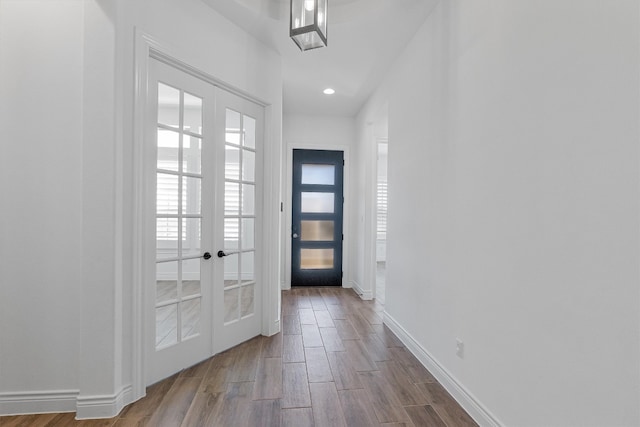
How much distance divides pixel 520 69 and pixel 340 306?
3.30m

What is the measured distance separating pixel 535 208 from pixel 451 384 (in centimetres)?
136

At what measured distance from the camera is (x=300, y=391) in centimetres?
215

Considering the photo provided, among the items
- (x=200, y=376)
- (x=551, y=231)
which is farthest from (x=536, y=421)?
(x=200, y=376)

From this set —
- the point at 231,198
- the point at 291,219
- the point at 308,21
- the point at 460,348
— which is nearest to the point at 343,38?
the point at 308,21

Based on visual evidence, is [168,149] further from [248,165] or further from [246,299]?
[246,299]

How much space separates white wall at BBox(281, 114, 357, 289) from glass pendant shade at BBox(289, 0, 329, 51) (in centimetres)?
314

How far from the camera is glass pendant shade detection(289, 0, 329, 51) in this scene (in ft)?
6.12

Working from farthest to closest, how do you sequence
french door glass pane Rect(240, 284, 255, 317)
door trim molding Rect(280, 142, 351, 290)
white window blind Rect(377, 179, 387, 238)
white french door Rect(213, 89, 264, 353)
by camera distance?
1. white window blind Rect(377, 179, 387, 238)
2. door trim molding Rect(280, 142, 351, 290)
3. french door glass pane Rect(240, 284, 255, 317)
4. white french door Rect(213, 89, 264, 353)

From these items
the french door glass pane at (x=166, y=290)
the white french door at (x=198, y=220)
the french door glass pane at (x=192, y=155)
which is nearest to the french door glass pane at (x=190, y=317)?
the white french door at (x=198, y=220)

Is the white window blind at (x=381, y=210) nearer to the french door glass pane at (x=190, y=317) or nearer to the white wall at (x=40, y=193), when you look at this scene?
the french door glass pane at (x=190, y=317)

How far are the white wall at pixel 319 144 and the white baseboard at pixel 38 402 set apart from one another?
3.29 m

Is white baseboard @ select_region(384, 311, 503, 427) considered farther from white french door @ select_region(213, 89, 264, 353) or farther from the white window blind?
the white window blind

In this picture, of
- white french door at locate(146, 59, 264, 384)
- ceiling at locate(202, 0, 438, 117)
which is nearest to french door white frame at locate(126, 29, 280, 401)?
white french door at locate(146, 59, 264, 384)

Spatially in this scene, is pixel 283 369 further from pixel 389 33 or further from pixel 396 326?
pixel 389 33
